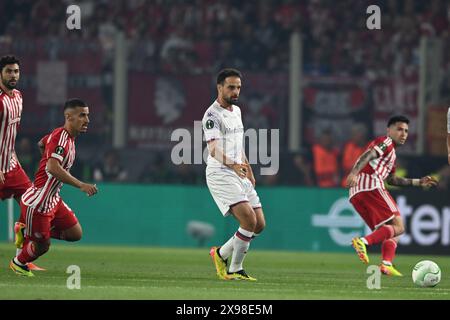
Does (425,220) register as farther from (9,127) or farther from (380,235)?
(9,127)

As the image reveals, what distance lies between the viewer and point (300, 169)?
21.3 m

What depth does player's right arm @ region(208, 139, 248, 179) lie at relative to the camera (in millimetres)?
12141

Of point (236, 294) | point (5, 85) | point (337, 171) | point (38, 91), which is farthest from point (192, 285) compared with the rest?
point (38, 91)

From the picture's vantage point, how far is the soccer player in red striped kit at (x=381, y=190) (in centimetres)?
1437

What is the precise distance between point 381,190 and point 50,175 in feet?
14.2

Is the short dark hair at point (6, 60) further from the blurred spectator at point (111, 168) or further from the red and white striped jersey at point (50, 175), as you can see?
the blurred spectator at point (111, 168)

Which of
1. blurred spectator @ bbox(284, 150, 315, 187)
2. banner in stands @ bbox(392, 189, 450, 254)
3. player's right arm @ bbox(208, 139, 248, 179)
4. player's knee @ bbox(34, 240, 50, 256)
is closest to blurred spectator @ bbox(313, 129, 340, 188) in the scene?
blurred spectator @ bbox(284, 150, 315, 187)

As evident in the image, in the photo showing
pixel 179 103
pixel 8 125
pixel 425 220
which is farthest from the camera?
pixel 179 103

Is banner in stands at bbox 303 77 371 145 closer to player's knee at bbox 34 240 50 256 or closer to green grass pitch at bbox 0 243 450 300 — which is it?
green grass pitch at bbox 0 243 450 300

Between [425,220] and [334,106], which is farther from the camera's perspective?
[334,106]

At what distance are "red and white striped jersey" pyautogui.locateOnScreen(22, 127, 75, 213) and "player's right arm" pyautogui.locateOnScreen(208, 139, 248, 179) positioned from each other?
1483 mm

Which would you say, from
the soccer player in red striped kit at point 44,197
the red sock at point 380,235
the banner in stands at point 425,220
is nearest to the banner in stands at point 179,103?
the banner in stands at point 425,220

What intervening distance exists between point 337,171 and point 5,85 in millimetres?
9140

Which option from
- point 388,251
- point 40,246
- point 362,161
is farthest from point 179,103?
point 40,246
